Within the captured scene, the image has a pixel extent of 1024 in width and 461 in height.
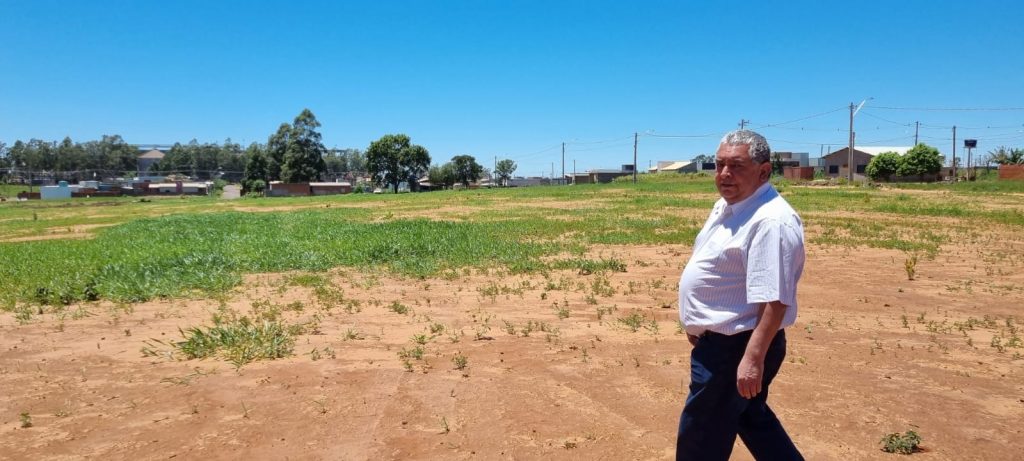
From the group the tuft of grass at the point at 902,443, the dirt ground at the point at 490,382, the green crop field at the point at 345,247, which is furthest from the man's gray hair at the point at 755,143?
the green crop field at the point at 345,247

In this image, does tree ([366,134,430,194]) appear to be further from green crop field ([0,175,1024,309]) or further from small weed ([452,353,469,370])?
small weed ([452,353,469,370])

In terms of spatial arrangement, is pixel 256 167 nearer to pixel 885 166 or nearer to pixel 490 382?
pixel 885 166

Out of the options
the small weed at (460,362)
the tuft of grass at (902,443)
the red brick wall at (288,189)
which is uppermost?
the red brick wall at (288,189)

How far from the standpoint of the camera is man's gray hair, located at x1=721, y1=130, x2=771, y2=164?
248 centimetres

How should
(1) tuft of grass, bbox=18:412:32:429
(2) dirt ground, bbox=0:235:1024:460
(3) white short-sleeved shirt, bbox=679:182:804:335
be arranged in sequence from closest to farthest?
(3) white short-sleeved shirt, bbox=679:182:804:335
(2) dirt ground, bbox=0:235:1024:460
(1) tuft of grass, bbox=18:412:32:429

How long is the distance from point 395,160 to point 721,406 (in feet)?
273

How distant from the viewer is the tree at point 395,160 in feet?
271

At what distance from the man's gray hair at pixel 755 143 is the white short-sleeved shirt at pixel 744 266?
12cm

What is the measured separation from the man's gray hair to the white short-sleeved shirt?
0.12 metres

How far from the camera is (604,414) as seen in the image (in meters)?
4.11

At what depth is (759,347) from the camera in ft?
7.60

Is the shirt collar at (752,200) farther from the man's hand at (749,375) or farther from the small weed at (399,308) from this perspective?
the small weed at (399,308)

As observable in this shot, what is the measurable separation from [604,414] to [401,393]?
152 centimetres

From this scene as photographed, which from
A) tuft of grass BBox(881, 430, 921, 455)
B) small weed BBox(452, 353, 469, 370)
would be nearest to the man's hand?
tuft of grass BBox(881, 430, 921, 455)
